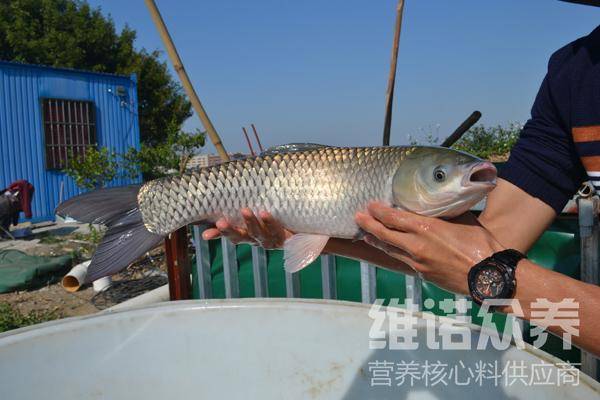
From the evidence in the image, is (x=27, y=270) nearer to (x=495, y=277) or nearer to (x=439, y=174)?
(x=439, y=174)

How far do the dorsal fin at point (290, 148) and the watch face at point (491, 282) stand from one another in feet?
2.32

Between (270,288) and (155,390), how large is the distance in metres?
1.56

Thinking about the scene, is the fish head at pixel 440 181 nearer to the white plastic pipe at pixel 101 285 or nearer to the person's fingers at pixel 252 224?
the person's fingers at pixel 252 224

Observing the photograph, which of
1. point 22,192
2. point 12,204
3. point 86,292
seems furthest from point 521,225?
point 22,192

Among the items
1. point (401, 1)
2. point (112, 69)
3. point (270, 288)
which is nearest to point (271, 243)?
point (270, 288)

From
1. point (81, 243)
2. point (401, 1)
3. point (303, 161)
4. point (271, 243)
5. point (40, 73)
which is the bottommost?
point (81, 243)

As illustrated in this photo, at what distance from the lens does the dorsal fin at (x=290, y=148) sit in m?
1.77

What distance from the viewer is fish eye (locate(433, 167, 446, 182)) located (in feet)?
4.77

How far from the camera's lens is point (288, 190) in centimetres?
168

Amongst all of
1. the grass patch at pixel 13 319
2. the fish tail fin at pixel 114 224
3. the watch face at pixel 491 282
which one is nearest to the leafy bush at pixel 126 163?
the grass patch at pixel 13 319

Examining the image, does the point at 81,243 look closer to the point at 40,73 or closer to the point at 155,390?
the point at 40,73

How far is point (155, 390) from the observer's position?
1742mm

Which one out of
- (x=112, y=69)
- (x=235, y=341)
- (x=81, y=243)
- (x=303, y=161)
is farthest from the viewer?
(x=112, y=69)

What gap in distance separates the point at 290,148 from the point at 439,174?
0.56 meters
